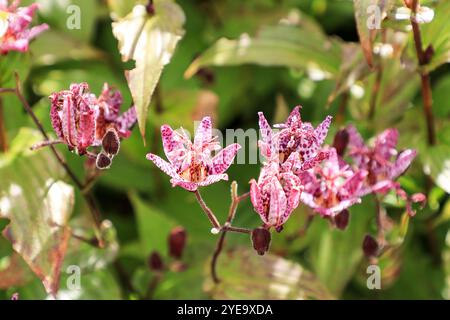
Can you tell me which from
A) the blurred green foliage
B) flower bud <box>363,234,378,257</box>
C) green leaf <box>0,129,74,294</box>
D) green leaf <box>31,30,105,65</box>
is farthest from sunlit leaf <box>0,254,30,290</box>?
flower bud <box>363,234,378,257</box>

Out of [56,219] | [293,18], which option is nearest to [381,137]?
[293,18]

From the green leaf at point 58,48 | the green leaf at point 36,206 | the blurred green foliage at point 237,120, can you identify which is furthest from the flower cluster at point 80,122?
the green leaf at point 58,48

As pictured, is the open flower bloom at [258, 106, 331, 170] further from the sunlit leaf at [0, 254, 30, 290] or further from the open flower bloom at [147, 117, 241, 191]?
the sunlit leaf at [0, 254, 30, 290]

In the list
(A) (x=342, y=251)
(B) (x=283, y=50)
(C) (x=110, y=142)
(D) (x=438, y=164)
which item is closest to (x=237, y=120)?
(B) (x=283, y=50)

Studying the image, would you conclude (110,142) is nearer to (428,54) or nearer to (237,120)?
(428,54)

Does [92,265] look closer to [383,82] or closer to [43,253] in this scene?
[43,253]

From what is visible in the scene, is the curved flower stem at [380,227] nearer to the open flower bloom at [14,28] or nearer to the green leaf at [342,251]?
the green leaf at [342,251]
